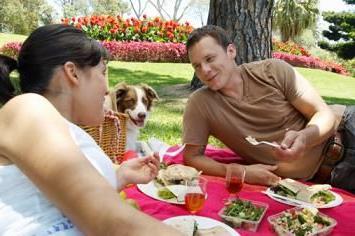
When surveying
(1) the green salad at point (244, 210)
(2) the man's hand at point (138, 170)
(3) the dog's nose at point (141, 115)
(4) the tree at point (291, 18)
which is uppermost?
(2) the man's hand at point (138, 170)

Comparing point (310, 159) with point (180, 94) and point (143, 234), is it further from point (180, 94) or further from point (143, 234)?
point (180, 94)

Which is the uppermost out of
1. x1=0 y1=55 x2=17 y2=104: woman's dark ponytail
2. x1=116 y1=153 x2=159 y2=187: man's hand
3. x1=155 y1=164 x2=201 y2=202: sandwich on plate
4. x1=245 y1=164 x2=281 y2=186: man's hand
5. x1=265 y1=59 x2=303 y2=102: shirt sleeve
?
x1=0 y1=55 x2=17 y2=104: woman's dark ponytail

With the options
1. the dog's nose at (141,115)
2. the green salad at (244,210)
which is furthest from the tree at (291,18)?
the green salad at (244,210)

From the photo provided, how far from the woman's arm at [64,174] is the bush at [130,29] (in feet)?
43.2

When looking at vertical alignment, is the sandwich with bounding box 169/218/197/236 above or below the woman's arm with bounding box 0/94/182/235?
below

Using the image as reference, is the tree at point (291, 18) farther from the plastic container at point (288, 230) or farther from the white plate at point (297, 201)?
the plastic container at point (288, 230)

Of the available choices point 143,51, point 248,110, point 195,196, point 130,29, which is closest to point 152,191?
point 195,196

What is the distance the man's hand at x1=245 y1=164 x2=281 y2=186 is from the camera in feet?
8.65

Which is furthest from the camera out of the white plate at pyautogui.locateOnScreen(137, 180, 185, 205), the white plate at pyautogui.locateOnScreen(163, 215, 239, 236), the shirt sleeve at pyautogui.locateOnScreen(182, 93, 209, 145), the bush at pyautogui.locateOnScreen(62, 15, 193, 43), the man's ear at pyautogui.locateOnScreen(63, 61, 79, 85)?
the bush at pyautogui.locateOnScreen(62, 15, 193, 43)

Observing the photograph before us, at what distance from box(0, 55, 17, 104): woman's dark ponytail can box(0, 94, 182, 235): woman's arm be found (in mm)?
350

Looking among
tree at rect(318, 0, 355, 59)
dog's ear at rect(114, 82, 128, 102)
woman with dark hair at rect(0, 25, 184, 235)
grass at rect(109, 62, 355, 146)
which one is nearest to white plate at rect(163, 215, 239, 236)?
woman with dark hair at rect(0, 25, 184, 235)

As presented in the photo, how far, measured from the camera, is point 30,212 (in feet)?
3.92

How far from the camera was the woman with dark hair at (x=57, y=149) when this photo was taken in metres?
0.97

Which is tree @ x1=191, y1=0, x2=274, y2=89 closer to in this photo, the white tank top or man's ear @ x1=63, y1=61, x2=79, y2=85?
man's ear @ x1=63, y1=61, x2=79, y2=85
